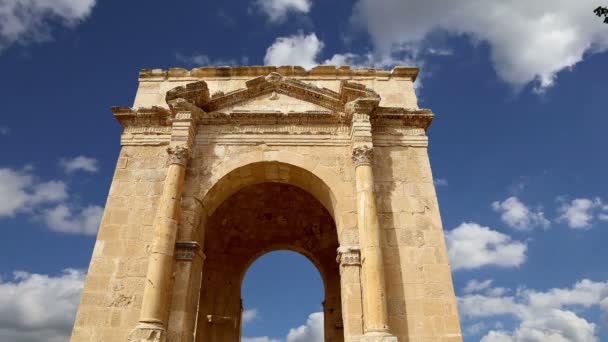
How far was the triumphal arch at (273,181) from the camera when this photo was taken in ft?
29.9

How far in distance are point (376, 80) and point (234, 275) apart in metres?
8.22

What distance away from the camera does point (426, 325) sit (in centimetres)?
907

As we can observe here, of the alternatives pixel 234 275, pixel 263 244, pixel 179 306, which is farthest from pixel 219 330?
pixel 179 306

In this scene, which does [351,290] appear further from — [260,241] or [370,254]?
[260,241]

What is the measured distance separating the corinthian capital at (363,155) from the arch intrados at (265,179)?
3.08ft

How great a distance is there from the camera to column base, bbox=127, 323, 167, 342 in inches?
330

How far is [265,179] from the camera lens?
37.8 feet

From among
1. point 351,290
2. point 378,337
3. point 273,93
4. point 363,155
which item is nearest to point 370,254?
point 351,290

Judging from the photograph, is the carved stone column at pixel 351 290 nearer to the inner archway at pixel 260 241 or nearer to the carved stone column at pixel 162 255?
the carved stone column at pixel 162 255

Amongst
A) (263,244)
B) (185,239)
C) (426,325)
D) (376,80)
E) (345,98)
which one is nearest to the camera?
(426,325)

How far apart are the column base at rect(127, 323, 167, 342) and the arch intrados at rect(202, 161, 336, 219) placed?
300 cm

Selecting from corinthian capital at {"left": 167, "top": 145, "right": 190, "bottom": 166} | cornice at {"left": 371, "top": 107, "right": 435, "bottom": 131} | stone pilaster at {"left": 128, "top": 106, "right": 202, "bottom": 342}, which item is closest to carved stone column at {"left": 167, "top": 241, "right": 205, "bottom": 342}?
stone pilaster at {"left": 128, "top": 106, "right": 202, "bottom": 342}

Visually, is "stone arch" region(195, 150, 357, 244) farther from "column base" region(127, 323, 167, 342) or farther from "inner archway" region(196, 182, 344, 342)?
"inner archway" region(196, 182, 344, 342)

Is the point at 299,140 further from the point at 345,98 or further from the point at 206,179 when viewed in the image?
the point at 206,179
